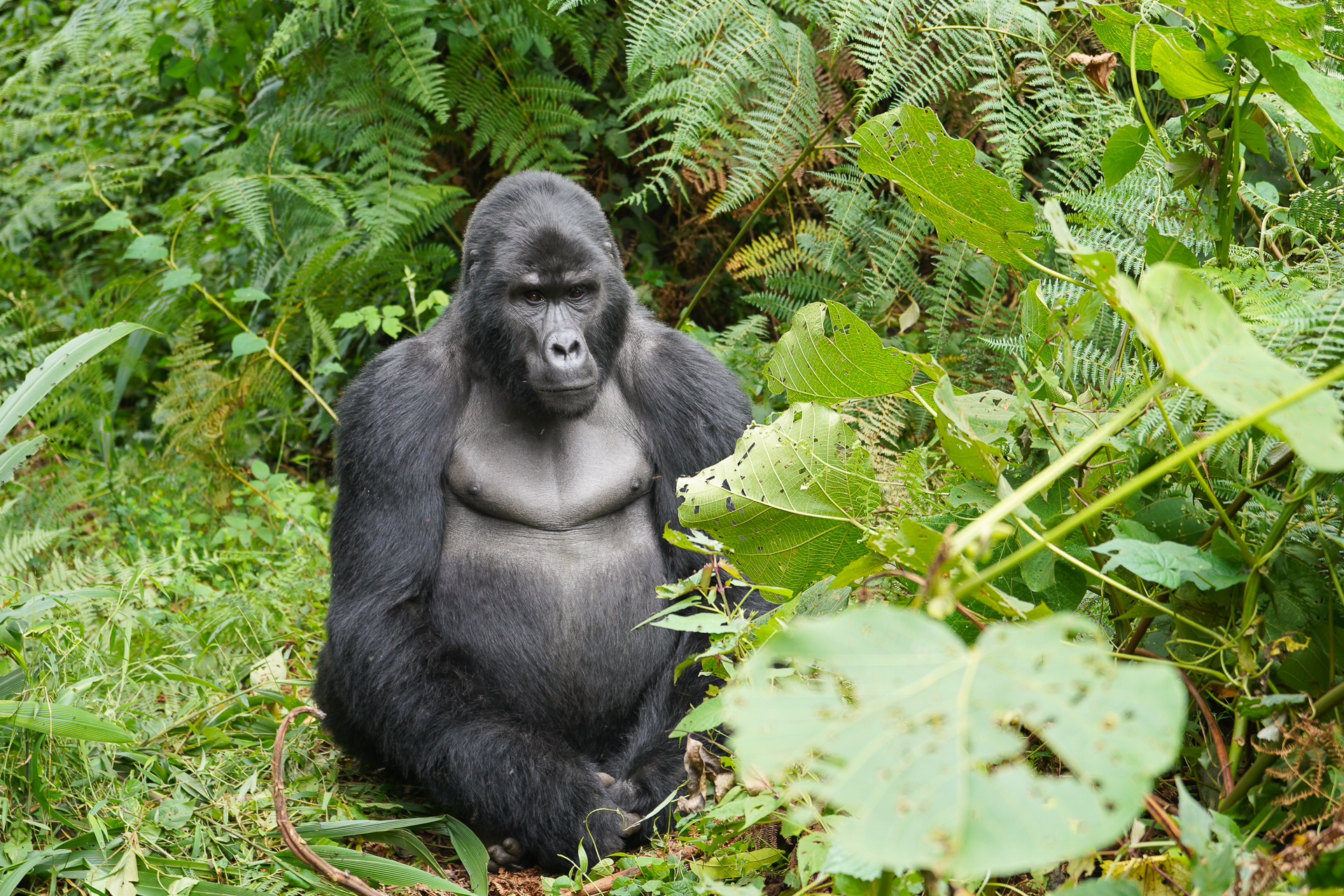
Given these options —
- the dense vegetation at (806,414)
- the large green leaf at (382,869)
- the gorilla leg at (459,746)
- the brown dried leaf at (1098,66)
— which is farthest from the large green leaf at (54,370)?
the brown dried leaf at (1098,66)

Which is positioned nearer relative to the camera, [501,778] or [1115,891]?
[1115,891]

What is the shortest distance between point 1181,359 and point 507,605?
2200 mm

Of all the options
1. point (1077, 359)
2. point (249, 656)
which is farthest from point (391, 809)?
point (1077, 359)

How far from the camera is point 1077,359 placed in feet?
8.54

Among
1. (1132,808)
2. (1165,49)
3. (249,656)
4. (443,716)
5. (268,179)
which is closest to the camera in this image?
(1132,808)

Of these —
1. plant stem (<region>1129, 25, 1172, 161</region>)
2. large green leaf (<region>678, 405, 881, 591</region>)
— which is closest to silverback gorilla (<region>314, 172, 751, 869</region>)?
large green leaf (<region>678, 405, 881, 591</region>)

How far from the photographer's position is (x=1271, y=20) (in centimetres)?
158

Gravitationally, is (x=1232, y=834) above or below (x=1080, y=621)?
below

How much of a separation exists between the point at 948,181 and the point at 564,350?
1.35 metres

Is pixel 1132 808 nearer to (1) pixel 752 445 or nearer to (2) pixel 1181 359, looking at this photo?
(2) pixel 1181 359

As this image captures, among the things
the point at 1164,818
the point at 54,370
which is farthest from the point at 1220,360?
the point at 54,370

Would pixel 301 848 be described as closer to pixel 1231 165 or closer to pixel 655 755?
pixel 655 755

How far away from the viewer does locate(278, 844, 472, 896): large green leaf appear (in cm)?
238

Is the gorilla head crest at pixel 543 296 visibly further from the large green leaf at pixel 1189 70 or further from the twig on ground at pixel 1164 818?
the twig on ground at pixel 1164 818
